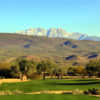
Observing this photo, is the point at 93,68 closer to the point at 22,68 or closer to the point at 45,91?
the point at 22,68

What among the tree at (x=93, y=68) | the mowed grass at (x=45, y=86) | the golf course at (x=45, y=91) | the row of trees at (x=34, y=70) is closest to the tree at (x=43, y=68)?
the row of trees at (x=34, y=70)

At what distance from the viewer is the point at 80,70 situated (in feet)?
485

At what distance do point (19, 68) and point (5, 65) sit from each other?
15.2m

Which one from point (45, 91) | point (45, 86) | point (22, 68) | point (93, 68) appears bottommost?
point (45, 91)

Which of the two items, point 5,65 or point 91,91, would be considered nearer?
point 91,91

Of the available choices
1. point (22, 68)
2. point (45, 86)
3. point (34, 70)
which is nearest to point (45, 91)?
point (45, 86)

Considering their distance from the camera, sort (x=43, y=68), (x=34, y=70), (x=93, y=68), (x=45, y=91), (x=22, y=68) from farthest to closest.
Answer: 1. (x=43, y=68)
2. (x=93, y=68)
3. (x=22, y=68)
4. (x=34, y=70)
5. (x=45, y=91)

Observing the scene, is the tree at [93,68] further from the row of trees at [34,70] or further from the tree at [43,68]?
the tree at [43,68]

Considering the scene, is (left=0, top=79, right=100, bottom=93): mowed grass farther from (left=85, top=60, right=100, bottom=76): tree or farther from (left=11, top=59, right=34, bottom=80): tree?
(left=85, top=60, right=100, bottom=76): tree

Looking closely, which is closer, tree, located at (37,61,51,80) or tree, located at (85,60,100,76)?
tree, located at (85,60,100,76)

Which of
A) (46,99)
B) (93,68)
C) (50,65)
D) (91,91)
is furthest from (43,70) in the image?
(46,99)

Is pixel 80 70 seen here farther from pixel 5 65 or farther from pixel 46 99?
pixel 46 99

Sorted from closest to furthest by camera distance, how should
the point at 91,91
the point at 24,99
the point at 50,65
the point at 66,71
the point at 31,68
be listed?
the point at 24,99
the point at 91,91
the point at 31,68
the point at 50,65
the point at 66,71

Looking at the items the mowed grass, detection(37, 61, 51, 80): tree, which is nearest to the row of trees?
detection(37, 61, 51, 80): tree
